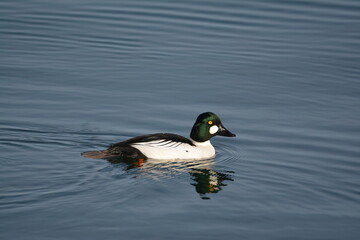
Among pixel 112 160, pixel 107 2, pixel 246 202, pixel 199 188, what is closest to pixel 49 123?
pixel 112 160

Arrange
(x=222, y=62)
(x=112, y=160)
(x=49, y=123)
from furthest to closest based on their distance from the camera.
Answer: (x=222, y=62)
(x=49, y=123)
(x=112, y=160)

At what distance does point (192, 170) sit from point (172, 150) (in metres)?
0.56

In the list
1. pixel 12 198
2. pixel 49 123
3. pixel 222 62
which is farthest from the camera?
pixel 222 62

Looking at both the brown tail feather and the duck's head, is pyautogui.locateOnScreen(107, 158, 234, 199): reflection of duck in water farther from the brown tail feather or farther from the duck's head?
the duck's head

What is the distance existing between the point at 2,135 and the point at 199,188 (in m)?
3.48

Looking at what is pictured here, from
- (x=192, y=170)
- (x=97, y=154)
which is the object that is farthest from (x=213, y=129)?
(x=97, y=154)

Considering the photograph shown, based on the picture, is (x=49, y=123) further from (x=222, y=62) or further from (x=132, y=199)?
(x=222, y=62)

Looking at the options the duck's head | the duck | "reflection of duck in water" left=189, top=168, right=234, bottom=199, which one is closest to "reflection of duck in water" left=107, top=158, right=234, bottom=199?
"reflection of duck in water" left=189, top=168, right=234, bottom=199

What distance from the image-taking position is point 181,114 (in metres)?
14.2

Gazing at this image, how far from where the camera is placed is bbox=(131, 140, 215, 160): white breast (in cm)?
1217

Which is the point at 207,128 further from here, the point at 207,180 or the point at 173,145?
the point at 207,180

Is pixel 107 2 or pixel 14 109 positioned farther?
pixel 107 2

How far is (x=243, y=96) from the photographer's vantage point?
49.9 feet

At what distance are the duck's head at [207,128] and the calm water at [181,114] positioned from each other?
1.17 feet
